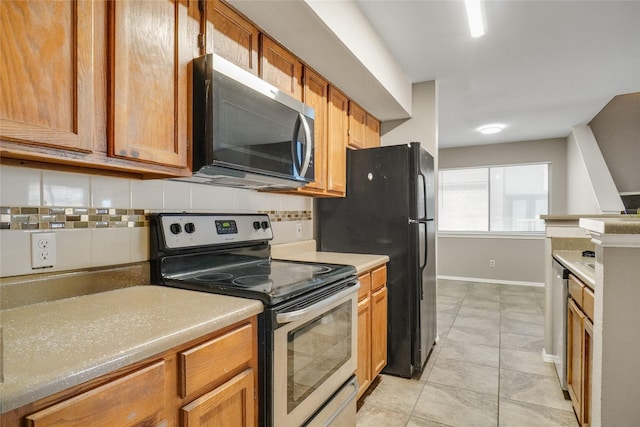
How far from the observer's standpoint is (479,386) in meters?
2.40

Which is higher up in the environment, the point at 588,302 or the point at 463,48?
the point at 463,48

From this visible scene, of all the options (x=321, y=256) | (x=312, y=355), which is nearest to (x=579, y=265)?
(x=321, y=256)

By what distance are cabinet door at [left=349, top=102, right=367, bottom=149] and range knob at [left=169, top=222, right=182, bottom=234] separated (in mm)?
1623

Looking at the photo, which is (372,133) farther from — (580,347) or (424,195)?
(580,347)

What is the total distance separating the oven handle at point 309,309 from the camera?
1215mm

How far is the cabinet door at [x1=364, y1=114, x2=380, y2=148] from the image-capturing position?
124 inches

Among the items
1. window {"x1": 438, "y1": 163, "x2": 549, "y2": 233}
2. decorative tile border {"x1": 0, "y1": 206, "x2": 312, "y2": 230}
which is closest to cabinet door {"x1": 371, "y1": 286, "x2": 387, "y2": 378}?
decorative tile border {"x1": 0, "y1": 206, "x2": 312, "y2": 230}

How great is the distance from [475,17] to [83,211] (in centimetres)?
232

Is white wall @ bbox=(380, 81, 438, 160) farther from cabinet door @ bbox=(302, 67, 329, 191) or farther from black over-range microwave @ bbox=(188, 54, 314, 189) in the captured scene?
black over-range microwave @ bbox=(188, 54, 314, 189)

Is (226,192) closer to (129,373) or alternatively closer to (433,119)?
(129,373)

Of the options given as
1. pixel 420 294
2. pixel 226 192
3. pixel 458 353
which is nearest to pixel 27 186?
pixel 226 192

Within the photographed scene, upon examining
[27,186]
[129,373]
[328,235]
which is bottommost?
[129,373]

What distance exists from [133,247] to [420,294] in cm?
188

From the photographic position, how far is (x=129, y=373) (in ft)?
2.59
